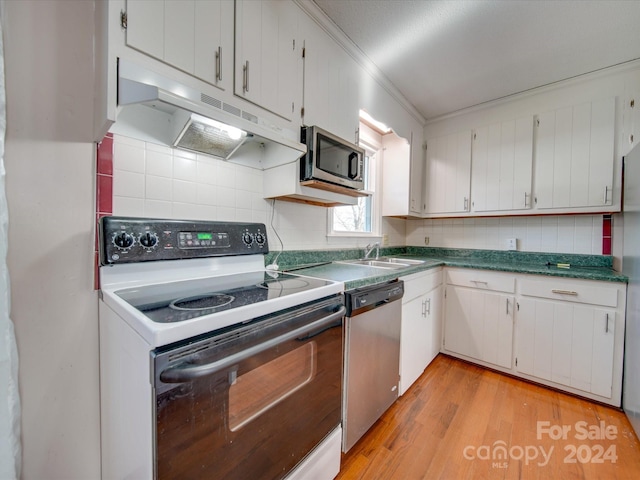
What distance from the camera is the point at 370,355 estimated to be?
1.36 m

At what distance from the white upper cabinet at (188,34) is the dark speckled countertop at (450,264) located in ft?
3.20

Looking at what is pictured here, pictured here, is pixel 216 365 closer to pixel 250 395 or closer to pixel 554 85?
pixel 250 395

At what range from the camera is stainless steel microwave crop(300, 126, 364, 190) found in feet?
4.57

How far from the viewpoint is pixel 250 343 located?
0.75m

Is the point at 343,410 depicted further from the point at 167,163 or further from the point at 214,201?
the point at 167,163

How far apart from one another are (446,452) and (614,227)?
7.19ft

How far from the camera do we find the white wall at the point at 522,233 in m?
2.17

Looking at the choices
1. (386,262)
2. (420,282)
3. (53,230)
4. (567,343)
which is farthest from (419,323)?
(53,230)

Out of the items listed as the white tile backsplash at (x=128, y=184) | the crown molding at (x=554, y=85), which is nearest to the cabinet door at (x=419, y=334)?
the white tile backsplash at (x=128, y=184)

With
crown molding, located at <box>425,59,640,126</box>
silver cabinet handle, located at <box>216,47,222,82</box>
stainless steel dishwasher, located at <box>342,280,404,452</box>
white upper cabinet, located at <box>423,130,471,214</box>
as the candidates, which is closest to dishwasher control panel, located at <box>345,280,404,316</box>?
A: stainless steel dishwasher, located at <box>342,280,404,452</box>

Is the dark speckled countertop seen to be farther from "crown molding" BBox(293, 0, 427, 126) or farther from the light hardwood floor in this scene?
"crown molding" BBox(293, 0, 427, 126)

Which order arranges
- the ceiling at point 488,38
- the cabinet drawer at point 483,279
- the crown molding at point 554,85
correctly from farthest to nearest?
1. the cabinet drawer at point 483,279
2. the crown molding at point 554,85
3. the ceiling at point 488,38

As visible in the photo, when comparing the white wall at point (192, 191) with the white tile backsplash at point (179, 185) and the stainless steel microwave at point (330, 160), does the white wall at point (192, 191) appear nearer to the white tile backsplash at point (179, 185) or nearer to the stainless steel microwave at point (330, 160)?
the white tile backsplash at point (179, 185)

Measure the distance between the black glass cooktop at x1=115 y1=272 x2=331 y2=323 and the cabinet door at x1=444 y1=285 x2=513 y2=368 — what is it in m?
1.68
